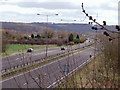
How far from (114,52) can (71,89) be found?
40.0 ft

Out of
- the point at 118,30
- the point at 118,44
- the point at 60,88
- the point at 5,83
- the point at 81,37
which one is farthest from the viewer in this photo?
the point at 5,83

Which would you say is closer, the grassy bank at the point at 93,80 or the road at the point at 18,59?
the grassy bank at the point at 93,80

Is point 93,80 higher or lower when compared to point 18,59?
higher

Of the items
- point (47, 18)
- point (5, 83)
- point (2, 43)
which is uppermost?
point (47, 18)

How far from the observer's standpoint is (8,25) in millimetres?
188000

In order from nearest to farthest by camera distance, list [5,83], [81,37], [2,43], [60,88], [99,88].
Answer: [99,88] → [60,88] → [81,37] → [5,83] → [2,43]

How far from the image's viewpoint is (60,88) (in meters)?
4.33

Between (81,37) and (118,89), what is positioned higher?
(81,37)

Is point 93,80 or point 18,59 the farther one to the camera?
point 18,59

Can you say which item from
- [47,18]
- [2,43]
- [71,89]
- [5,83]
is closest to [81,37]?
[71,89]

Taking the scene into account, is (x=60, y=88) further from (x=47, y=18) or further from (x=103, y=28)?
(x=47, y=18)

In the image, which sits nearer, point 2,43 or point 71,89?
point 71,89

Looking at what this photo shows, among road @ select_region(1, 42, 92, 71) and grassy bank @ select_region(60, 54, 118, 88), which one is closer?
grassy bank @ select_region(60, 54, 118, 88)

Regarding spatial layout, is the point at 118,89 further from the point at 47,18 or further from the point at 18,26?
the point at 18,26
